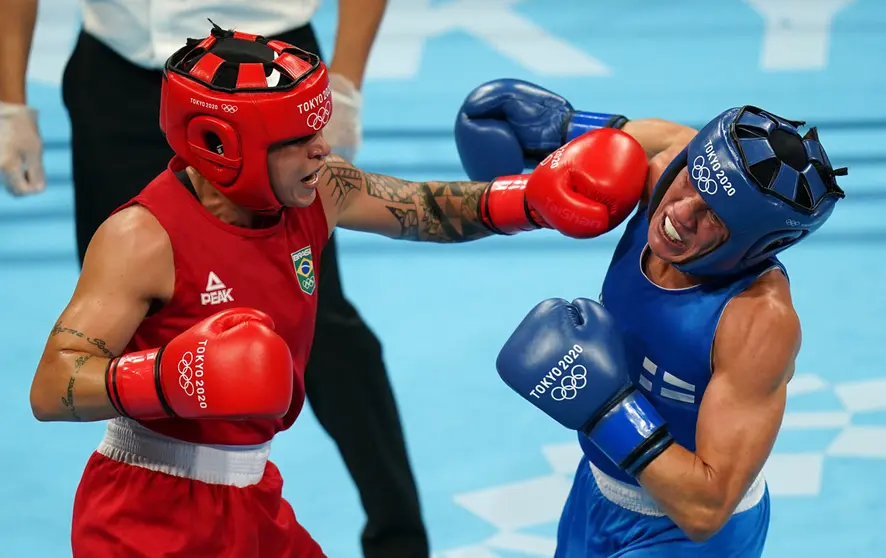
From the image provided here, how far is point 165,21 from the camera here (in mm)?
3137

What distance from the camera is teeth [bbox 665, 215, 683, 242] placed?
2.30m

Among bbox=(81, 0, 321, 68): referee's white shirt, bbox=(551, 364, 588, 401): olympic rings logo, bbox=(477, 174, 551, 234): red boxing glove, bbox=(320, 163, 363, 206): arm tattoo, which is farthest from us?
bbox=(81, 0, 321, 68): referee's white shirt

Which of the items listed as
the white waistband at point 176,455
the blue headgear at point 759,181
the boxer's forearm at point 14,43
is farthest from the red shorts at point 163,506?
the boxer's forearm at point 14,43

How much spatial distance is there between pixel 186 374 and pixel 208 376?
0.04 metres

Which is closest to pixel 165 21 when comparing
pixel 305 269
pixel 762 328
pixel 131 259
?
pixel 305 269

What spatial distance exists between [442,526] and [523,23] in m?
4.67

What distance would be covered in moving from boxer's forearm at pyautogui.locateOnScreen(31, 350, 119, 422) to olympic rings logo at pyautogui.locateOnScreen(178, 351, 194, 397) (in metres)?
0.15

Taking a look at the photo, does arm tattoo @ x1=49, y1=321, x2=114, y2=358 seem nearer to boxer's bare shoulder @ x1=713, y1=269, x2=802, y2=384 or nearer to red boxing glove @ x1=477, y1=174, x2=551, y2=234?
red boxing glove @ x1=477, y1=174, x2=551, y2=234

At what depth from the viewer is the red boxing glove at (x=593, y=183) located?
258cm

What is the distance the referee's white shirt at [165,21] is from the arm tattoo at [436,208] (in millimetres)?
637

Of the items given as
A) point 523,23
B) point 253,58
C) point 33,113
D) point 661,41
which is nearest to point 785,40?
point 661,41

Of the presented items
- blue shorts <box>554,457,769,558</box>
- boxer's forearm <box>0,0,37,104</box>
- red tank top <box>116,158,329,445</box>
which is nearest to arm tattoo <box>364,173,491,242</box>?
red tank top <box>116,158,329,445</box>

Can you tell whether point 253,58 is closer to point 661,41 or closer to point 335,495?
point 335,495

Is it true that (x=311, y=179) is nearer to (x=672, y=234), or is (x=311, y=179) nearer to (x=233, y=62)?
(x=233, y=62)
